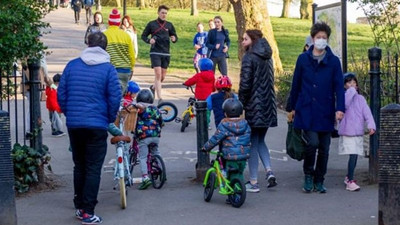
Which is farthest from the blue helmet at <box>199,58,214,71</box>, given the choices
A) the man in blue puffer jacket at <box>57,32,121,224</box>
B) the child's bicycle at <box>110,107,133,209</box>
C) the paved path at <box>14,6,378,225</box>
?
the man in blue puffer jacket at <box>57,32,121,224</box>

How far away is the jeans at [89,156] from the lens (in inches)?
327

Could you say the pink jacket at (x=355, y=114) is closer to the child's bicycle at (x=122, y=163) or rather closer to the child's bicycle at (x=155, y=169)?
the child's bicycle at (x=155, y=169)

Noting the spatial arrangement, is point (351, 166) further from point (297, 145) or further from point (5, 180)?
point (5, 180)

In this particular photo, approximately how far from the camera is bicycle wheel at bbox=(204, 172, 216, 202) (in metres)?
9.13

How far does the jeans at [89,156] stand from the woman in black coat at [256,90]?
2.09m

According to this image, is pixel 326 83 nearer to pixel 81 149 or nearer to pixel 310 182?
pixel 310 182

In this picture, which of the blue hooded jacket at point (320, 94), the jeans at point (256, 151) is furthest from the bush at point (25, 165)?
the blue hooded jacket at point (320, 94)

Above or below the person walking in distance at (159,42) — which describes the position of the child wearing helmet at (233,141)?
below

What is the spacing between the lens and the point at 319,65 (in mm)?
9523

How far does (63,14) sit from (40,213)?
44676 mm

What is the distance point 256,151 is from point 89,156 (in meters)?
2.37

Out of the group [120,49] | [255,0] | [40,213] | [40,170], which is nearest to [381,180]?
[40,213]

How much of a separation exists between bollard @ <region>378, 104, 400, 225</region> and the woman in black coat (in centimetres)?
240

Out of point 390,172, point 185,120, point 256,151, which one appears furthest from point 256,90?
point 185,120
